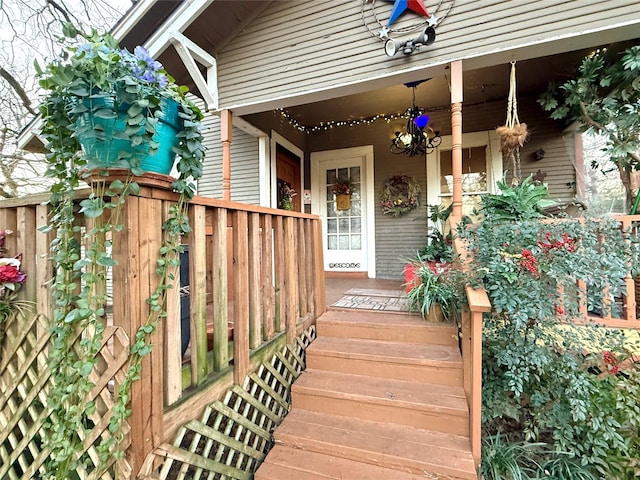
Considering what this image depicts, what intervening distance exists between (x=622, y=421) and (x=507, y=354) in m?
0.95

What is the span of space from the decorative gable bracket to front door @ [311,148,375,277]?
2137 mm

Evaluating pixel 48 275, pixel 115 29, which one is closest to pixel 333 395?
pixel 48 275

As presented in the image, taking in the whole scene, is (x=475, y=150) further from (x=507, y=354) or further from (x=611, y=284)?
(x=507, y=354)

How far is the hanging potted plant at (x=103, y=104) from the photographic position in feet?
3.05

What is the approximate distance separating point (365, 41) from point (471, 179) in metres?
2.59

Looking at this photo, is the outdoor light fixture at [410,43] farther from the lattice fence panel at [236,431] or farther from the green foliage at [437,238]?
the lattice fence panel at [236,431]

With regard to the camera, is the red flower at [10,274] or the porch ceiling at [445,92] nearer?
the red flower at [10,274]

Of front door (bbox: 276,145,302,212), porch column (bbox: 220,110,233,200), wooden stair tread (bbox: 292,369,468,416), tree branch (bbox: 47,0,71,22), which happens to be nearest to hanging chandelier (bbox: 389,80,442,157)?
front door (bbox: 276,145,302,212)

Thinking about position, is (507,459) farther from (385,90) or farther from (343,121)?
(343,121)

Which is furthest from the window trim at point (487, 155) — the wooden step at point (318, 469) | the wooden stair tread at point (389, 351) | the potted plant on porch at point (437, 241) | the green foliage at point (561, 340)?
the wooden step at point (318, 469)

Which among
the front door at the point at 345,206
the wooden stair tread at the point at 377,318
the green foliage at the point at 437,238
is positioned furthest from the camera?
the front door at the point at 345,206

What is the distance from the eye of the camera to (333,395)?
1954mm

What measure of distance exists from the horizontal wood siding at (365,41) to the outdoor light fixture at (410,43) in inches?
2.8

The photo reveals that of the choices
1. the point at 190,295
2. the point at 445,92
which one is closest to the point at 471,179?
the point at 445,92
